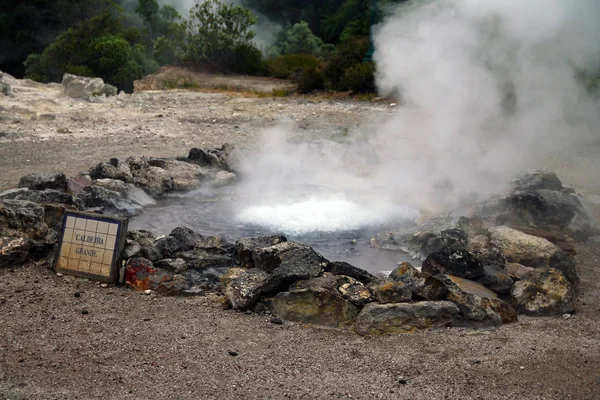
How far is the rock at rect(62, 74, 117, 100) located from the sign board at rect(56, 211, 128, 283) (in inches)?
433

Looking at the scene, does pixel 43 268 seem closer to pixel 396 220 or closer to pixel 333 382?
pixel 333 382

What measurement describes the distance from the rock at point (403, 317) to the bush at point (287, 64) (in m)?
17.5

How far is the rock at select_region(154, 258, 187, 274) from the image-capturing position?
201 inches

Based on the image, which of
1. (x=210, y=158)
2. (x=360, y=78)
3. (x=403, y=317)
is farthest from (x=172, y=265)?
(x=360, y=78)

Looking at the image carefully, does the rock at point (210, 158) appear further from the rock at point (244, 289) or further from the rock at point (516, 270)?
the rock at point (516, 270)

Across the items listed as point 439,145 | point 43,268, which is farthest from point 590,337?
point 439,145

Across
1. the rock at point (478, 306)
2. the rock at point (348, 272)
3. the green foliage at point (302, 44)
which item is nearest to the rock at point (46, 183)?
the rock at point (348, 272)

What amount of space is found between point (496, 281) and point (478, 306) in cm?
60

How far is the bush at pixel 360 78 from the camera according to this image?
16562 mm

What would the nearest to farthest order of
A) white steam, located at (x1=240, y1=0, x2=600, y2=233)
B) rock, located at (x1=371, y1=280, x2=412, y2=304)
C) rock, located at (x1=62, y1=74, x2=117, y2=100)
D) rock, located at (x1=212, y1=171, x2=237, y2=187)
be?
rock, located at (x1=371, y1=280, x2=412, y2=304) < white steam, located at (x1=240, y1=0, x2=600, y2=233) < rock, located at (x1=212, y1=171, x2=237, y2=187) < rock, located at (x1=62, y1=74, x2=117, y2=100)

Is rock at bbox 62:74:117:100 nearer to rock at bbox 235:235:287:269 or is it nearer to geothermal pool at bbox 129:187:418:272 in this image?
geothermal pool at bbox 129:187:418:272

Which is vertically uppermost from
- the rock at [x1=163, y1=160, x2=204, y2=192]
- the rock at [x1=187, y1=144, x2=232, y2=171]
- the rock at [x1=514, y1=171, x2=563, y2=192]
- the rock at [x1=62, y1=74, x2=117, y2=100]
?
the rock at [x1=62, y1=74, x2=117, y2=100]

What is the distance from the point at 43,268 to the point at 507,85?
5727 millimetres

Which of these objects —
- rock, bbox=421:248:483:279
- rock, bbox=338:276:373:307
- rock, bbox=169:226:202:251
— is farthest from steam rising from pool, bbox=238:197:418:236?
rock, bbox=338:276:373:307
